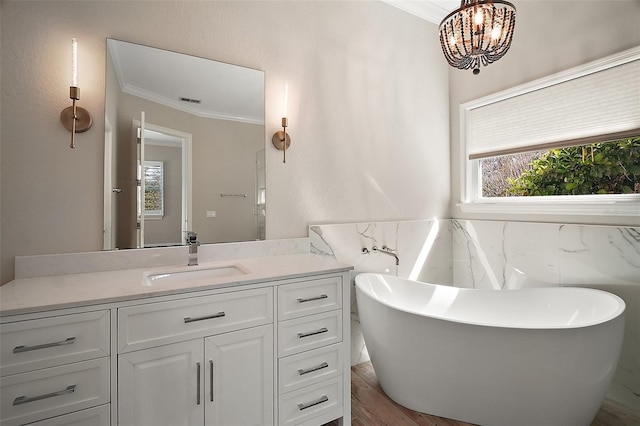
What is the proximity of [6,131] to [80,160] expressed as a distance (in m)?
0.30

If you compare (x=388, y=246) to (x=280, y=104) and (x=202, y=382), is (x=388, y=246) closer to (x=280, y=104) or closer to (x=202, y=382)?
(x=280, y=104)

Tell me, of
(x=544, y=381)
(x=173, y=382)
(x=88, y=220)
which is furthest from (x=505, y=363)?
(x=88, y=220)

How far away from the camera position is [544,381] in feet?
5.19

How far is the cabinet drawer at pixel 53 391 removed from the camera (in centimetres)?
110

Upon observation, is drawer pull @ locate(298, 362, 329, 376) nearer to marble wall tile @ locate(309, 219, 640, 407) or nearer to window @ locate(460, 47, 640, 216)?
marble wall tile @ locate(309, 219, 640, 407)

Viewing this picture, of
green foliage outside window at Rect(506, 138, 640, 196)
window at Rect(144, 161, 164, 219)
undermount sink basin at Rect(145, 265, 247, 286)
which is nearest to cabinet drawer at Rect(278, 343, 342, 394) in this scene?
undermount sink basin at Rect(145, 265, 247, 286)

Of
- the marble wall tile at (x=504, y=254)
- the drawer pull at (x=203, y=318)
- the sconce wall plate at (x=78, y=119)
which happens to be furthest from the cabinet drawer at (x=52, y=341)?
the marble wall tile at (x=504, y=254)

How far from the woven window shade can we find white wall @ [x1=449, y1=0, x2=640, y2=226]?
0.43 ft

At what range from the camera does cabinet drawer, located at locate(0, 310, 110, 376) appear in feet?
3.58

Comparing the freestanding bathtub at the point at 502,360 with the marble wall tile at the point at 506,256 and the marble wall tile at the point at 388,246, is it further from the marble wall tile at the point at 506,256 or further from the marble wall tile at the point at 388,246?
the marble wall tile at the point at 388,246

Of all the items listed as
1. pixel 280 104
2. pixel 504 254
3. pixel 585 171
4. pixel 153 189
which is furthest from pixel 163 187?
pixel 585 171

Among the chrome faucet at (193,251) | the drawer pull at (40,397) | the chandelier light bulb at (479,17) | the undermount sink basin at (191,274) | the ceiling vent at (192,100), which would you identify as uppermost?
the chandelier light bulb at (479,17)

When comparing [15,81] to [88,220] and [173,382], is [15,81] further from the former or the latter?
[173,382]

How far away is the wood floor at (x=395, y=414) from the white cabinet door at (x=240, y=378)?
25.3 inches
